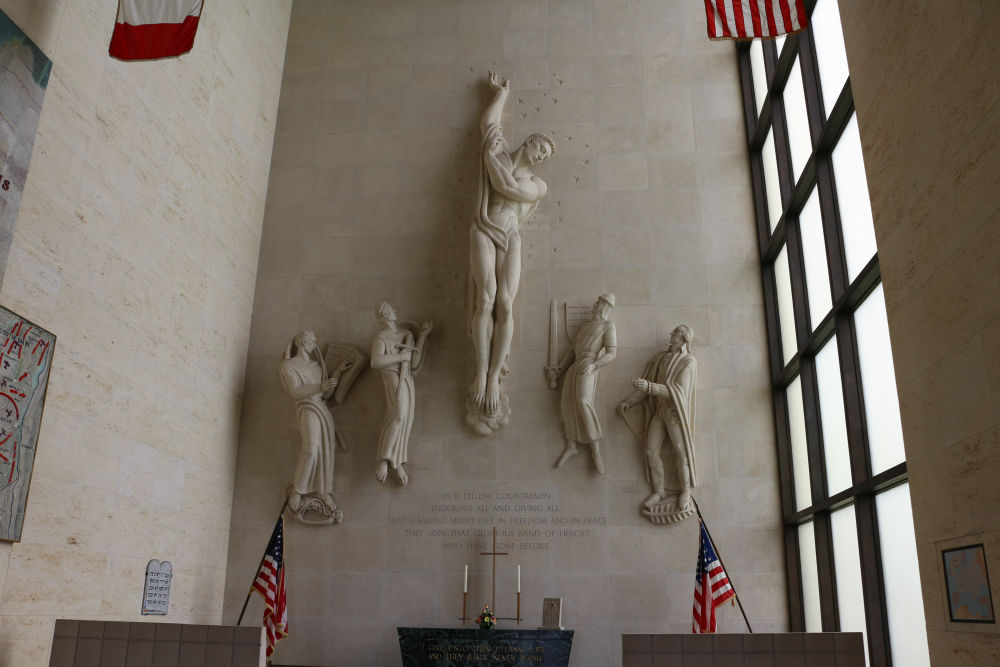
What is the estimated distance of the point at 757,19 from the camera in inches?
253

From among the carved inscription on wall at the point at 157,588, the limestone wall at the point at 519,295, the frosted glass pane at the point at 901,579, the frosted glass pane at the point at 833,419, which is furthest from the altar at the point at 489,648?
the frosted glass pane at the point at 901,579

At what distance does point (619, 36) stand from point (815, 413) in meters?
5.45

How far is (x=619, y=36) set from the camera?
1055 centimetres

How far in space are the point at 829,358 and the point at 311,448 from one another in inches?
198

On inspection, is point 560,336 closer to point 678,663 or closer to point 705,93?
point 705,93

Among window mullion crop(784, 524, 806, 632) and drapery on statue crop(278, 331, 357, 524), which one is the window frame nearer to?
window mullion crop(784, 524, 806, 632)

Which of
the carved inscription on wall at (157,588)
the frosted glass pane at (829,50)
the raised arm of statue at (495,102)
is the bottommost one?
the carved inscription on wall at (157,588)

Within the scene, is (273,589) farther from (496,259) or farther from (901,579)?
(901,579)

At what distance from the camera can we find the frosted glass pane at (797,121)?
8.05 m

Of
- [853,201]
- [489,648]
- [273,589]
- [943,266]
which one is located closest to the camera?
[943,266]

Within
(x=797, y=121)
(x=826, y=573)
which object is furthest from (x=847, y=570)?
(x=797, y=121)

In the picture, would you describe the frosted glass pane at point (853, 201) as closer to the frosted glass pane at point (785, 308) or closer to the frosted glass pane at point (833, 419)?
the frosted glass pane at point (833, 419)

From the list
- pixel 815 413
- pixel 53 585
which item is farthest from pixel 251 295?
pixel 815 413

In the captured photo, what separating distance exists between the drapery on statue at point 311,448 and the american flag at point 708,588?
3614 mm
